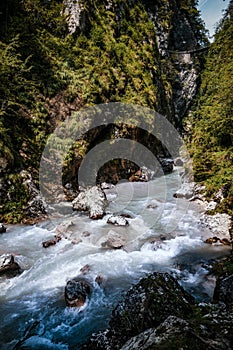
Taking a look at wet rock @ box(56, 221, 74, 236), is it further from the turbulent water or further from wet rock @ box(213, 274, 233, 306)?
wet rock @ box(213, 274, 233, 306)

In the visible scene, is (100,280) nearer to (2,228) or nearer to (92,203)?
(2,228)

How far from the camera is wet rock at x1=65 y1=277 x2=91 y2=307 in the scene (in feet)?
16.1

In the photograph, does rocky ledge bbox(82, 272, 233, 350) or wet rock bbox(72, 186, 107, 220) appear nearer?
rocky ledge bbox(82, 272, 233, 350)

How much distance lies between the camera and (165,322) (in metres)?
2.74

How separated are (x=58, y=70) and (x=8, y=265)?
1040cm

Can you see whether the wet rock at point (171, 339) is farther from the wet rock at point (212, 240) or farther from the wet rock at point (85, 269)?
the wet rock at point (212, 240)

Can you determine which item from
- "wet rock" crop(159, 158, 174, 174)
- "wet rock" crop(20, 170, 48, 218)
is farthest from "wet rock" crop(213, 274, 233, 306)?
"wet rock" crop(159, 158, 174, 174)

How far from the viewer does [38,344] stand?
4121 mm

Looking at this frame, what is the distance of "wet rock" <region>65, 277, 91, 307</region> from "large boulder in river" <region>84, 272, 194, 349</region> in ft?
4.26

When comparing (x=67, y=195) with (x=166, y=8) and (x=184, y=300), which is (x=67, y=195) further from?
(x=166, y=8)

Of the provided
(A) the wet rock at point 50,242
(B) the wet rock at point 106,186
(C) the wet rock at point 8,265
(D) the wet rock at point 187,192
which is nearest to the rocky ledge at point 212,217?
(D) the wet rock at point 187,192

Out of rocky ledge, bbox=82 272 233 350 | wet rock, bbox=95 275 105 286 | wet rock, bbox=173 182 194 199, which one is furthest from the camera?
wet rock, bbox=173 182 194 199

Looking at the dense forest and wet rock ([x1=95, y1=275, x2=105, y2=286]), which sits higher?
the dense forest

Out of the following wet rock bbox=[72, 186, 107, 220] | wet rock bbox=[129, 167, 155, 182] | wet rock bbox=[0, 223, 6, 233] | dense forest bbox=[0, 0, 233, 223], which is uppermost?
dense forest bbox=[0, 0, 233, 223]
